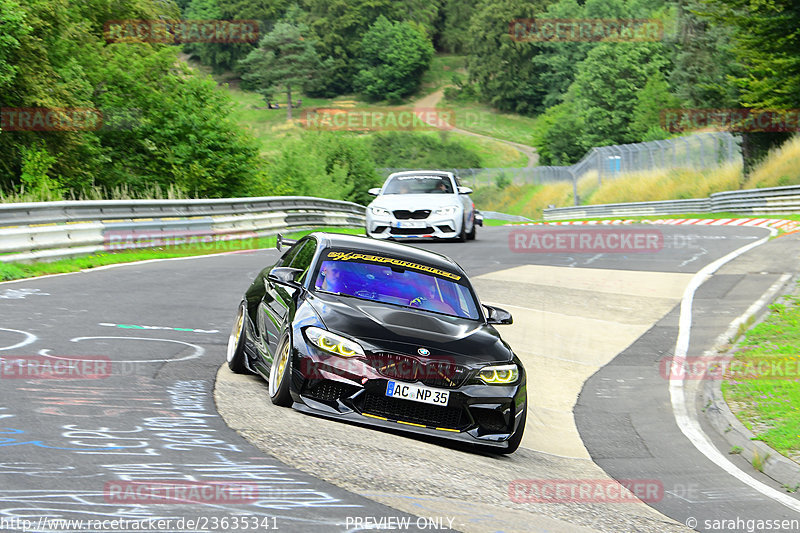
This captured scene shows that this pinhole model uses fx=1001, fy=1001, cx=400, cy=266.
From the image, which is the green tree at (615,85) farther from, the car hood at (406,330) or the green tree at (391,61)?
the car hood at (406,330)

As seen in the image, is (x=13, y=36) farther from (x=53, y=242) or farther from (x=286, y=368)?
(x=286, y=368)

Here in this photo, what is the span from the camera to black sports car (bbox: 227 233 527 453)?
7508mm

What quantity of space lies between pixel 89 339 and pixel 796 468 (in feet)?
22.8

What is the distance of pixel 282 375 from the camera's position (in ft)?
25.7

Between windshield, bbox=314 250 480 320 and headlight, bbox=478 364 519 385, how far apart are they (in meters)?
0.96

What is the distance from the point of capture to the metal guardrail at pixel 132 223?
55.6 feet

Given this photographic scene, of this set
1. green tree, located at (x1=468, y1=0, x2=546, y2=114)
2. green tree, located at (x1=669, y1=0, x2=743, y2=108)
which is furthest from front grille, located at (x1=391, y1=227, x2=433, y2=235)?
green tree, located at (x1=468, y1=0, x2=546, y2=114)

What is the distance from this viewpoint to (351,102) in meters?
166

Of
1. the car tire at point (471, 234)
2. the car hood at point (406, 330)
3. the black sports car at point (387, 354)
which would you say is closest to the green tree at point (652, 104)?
the car tire at point (471, 234)

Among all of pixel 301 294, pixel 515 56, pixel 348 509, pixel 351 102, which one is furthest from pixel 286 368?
pixel 351 102

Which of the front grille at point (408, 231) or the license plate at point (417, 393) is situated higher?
the license plate at point (417, 393)

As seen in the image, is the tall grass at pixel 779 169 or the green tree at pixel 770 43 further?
the tall grass at pixel 779 169

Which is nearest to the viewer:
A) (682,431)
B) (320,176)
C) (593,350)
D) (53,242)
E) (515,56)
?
(682,431)

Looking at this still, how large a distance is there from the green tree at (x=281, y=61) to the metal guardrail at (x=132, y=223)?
411ft
